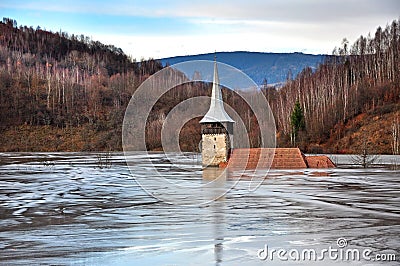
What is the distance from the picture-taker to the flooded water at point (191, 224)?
12.0 m

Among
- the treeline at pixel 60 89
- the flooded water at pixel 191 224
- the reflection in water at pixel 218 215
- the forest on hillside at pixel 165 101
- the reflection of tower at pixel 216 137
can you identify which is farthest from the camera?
the treeline at pixel 60 89

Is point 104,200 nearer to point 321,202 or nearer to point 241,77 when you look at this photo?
point 321,202

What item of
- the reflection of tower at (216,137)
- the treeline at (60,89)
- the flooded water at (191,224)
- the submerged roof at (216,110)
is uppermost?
the treeline at (60,89)

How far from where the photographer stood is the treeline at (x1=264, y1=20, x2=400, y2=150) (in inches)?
3423

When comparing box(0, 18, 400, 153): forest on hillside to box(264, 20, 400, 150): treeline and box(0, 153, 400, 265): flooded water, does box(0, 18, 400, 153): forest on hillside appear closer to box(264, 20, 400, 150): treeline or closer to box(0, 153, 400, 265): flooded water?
box(264, 20, 400, 150): treeline

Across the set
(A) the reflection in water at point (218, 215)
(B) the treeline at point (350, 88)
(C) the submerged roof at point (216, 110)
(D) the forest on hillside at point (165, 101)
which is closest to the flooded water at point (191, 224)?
(A) the reflection in water at point (218, 215)

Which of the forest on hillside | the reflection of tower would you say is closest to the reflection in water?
the reflection of tower

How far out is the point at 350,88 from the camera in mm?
97062

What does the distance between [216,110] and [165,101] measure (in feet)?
292

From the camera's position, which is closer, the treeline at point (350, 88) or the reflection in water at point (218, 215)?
the reflection in water at point (218, 215)

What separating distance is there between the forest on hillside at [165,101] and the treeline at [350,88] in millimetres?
155

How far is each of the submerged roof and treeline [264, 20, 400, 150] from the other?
93.9 feet

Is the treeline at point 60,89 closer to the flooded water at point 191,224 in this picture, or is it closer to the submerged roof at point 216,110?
the submerged roof at point 216,110

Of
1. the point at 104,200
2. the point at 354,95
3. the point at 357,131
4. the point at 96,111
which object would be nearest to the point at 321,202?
the point at 104,200
